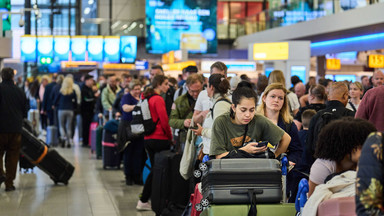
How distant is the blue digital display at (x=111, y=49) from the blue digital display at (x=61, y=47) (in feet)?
4.48

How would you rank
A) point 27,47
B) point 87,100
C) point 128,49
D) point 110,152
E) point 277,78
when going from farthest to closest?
point 128,49, point 27,47, point 87,100, point 110,152, point 277,78

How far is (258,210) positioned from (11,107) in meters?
6.37

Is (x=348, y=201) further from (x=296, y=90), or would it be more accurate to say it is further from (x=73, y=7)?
(x=73, y=7)

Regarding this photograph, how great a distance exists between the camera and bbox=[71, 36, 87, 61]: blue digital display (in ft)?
88.8

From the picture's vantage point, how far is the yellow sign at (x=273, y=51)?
19.6 meters

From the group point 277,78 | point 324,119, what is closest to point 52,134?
point 277,78

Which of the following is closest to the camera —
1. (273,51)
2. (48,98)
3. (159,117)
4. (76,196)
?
(159,117)

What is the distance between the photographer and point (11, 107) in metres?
10.6

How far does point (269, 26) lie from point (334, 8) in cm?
A: 780

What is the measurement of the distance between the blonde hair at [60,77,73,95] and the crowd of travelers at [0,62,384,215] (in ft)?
10.3

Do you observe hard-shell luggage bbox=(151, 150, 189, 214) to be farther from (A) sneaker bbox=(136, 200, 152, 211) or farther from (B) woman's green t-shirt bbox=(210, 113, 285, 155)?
(B) woman's green t-shirt bbox=(210, 113, 285, 155)

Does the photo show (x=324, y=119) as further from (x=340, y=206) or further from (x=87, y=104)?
(x=87, y=104)

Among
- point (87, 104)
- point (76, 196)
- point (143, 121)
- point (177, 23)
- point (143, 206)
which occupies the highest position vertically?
point (177, 23)

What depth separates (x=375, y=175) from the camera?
10.5ft
